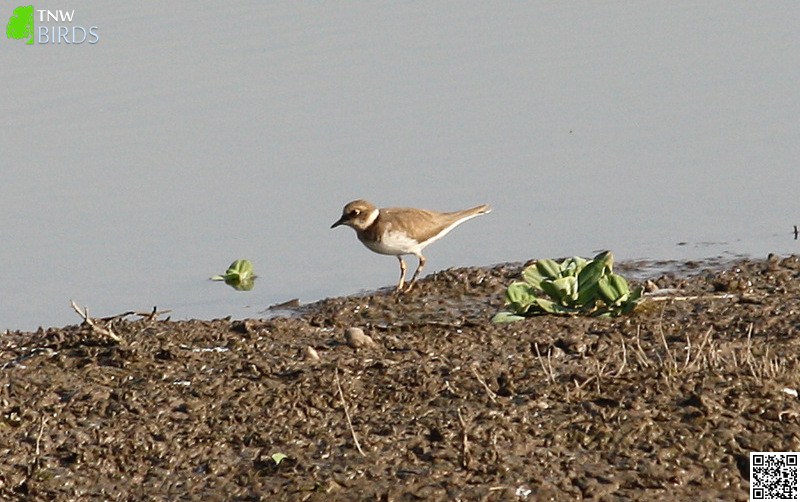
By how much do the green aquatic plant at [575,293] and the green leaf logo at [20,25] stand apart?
30.5 feet

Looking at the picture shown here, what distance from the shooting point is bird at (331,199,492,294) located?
10.0 m

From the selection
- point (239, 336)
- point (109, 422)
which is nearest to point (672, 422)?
point (109, 422)

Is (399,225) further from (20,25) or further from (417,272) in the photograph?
(20,25)

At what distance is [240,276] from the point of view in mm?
10094

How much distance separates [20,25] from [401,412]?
1130 cm

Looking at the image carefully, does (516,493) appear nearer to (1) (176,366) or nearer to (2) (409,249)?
(1) (176,366)

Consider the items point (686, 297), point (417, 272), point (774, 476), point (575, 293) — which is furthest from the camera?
point (417, 272)

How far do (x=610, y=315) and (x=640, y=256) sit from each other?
2945 millimetres

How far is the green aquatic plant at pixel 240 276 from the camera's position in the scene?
33.0 ft

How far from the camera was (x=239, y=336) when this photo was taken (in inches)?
270

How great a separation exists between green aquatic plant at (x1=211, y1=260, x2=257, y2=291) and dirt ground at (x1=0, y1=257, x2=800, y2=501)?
3147 mm

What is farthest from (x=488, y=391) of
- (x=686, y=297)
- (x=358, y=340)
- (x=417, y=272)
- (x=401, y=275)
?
(x=401, y=275)

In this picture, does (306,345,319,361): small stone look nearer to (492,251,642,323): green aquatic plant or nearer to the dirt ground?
the dirt ground

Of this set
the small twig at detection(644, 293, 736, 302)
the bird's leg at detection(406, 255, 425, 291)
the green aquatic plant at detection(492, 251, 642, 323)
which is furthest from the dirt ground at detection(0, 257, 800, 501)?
the bird's leg at detection(406, 255, 425, 291)
